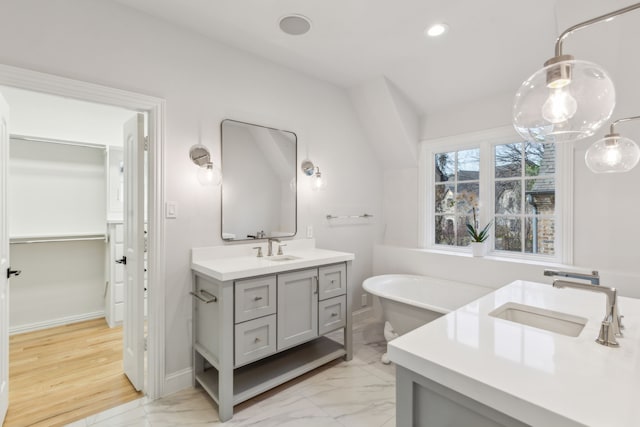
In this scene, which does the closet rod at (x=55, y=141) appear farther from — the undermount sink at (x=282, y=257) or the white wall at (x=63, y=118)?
the undermount sink at (x=282, y=257)

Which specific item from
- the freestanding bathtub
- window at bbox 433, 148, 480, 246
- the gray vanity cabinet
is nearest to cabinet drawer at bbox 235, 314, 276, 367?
the gray vanity cabinet

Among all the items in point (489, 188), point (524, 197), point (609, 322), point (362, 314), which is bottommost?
point (362, 314)

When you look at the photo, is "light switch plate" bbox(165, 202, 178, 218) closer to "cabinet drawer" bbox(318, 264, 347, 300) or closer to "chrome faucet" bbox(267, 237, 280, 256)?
"chrome faucet" bbox(267, 237, 280, 256)

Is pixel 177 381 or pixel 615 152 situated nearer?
pixel 615 152

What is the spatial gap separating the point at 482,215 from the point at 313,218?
174 cm

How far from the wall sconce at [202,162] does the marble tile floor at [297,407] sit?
1543 millimetres

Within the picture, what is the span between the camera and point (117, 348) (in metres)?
2.90

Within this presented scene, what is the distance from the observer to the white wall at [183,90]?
1.81 metres

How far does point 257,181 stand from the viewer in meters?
2.74

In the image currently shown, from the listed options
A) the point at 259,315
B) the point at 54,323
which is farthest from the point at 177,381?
the point at 54,323

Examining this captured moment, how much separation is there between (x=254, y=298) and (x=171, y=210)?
864 millimetres

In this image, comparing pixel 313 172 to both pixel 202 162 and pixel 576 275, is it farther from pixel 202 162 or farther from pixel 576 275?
pixel 576 275

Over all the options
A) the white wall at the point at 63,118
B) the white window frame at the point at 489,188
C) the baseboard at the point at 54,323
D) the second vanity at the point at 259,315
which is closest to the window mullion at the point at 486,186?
the white window frame at the point at 489,188

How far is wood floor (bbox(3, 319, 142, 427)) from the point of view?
6.59 ft
